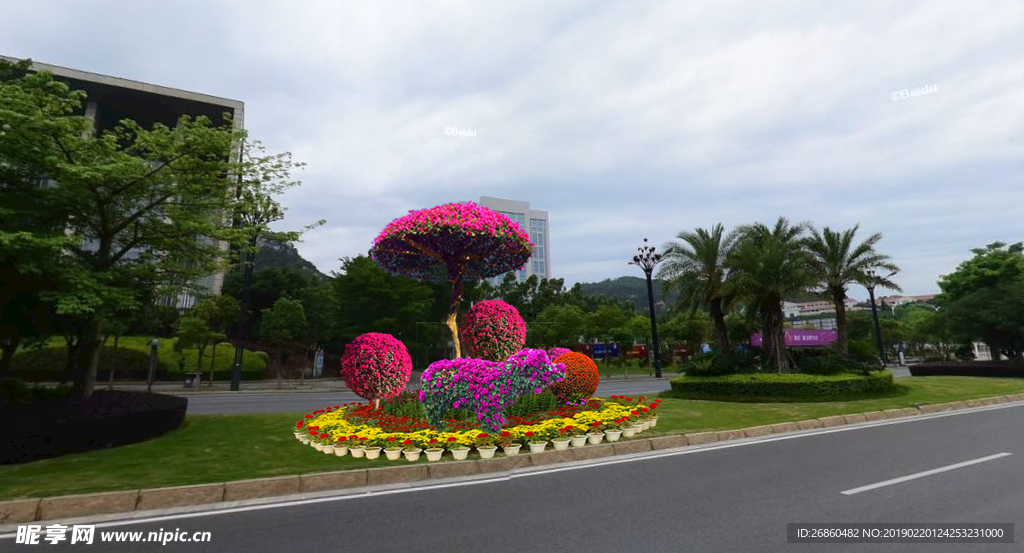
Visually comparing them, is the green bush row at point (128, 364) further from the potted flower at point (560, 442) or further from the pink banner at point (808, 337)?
the pink banner at point (808, 337)

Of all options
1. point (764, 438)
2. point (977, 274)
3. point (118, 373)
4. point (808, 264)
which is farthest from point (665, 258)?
point (118, 373)

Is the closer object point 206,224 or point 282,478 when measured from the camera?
point 282,478

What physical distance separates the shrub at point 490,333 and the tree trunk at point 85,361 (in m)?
8.48

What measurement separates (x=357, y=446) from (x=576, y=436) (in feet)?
13.0

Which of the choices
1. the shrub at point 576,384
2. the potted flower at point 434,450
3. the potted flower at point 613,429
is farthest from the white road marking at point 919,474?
the shrub at point 576,384

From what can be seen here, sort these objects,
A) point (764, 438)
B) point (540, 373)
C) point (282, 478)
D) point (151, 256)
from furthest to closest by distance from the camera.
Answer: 1. point (151, 256)
2. point (764, 438)
3. point (540, 373)
4. point (282, 478)

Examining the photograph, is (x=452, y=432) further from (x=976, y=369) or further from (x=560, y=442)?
(x=976, y=369)

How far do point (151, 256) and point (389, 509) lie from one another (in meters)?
10.5

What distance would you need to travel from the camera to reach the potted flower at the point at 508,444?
26.3ft

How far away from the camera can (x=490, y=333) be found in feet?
41.9

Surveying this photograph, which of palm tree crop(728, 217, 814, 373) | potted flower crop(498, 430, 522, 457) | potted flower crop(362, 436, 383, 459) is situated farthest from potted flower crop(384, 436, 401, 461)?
palm tree crop(728, 217, 814, 373)

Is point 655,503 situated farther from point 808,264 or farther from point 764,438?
point 808,264

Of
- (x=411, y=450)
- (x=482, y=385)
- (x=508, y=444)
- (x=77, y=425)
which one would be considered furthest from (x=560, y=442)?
(x=77, y=425)

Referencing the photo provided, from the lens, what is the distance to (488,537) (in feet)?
14.9
